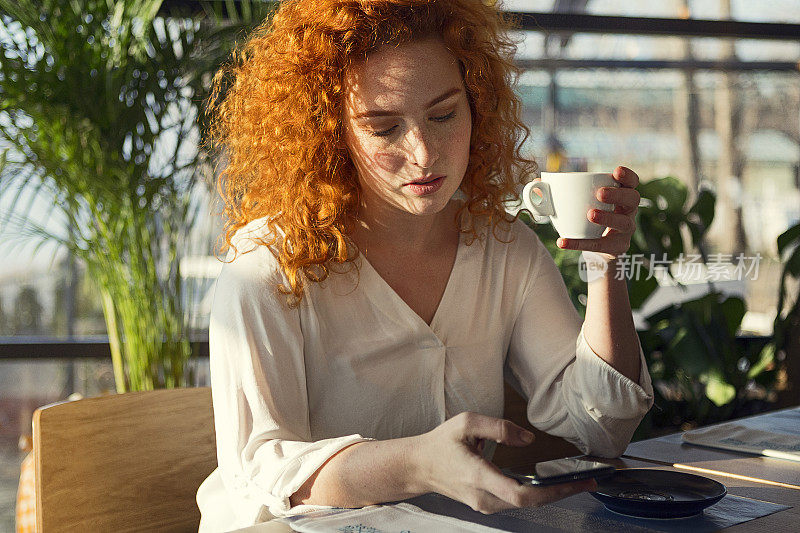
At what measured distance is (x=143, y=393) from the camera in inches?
53.2

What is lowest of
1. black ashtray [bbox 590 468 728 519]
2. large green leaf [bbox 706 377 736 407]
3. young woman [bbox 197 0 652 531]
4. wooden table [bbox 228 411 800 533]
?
large green leaf [bbox 706 377 736 407]

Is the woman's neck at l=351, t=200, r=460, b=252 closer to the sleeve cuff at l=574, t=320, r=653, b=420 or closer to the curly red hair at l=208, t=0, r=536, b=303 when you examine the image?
the curly red hair at l=208, t=0, r=536, b=303

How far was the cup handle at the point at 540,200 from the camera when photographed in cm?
113

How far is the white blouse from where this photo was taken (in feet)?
3.70

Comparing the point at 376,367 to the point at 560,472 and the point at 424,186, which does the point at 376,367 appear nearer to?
the point at 424,186

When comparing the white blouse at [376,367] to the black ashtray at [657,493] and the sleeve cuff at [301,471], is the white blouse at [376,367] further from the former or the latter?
the black ashtray at [657,493]

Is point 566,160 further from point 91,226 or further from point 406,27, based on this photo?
point 406,27

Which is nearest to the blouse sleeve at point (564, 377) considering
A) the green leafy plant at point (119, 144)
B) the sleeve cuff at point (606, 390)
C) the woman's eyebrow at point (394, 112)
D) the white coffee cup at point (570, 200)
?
the sleeve cuff at point (606, 390)

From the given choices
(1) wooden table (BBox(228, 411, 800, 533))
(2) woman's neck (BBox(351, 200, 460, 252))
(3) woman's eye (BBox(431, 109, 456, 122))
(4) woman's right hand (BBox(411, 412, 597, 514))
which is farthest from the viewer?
(2) woman's neck (BBox(351, 200, 460, 252))

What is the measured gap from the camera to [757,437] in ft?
4.51

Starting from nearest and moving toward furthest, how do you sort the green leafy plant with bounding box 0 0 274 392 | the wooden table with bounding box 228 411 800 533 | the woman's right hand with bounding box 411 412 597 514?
the woman's right hand with bounding box 411 412 597 514, the wooden table with bounding box 228 411 800 533, the green leafy plant with bounding box 0 0 274 392

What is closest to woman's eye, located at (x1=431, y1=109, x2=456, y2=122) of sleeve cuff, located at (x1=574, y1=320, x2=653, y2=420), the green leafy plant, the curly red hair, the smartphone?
the curly red hair

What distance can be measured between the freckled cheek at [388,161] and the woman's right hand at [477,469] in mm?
472

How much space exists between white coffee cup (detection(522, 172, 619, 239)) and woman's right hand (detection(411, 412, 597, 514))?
358 millimetres
